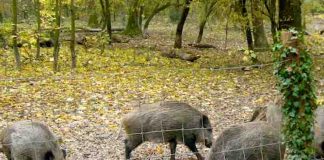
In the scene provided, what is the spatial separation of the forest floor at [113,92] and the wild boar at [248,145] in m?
0.71

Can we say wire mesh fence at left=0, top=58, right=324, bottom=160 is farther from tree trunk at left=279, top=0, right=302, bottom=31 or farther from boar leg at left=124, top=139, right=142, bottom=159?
tree trunk at left=279, top=0, right=302, bottom=31

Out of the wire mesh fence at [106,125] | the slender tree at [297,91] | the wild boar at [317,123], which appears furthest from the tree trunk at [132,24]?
the slender tree at [297,91]

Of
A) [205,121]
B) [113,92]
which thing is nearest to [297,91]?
[205,121]

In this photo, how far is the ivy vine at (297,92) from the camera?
16.8 feet

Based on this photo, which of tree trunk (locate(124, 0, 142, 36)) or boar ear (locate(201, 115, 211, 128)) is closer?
boar ear (locate(201, 115, 211, 128))

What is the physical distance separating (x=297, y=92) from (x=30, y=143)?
10.2 feet

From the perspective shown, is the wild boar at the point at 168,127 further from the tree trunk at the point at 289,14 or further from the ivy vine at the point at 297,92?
the tree trunk at the point at 289,14

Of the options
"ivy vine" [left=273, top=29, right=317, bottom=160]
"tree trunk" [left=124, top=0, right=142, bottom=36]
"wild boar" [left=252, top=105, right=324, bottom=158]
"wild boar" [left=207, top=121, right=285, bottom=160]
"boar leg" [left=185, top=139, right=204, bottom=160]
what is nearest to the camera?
"ivy vine" [left=273, top=29, right=317, bottom=160]

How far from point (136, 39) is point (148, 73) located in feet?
35.6

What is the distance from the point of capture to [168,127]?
7.16m

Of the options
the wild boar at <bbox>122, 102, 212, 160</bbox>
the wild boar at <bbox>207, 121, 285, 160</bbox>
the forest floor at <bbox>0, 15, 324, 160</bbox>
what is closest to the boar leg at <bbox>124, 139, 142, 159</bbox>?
the wild boar at <bbox>122, 102, 212, 160</bbox>

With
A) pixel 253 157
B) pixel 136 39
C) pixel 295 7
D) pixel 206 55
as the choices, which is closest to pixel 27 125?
pixel 253 157

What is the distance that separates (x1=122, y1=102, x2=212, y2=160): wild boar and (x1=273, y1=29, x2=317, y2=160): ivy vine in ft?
7.03

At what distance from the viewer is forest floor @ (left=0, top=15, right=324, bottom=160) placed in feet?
28.1
